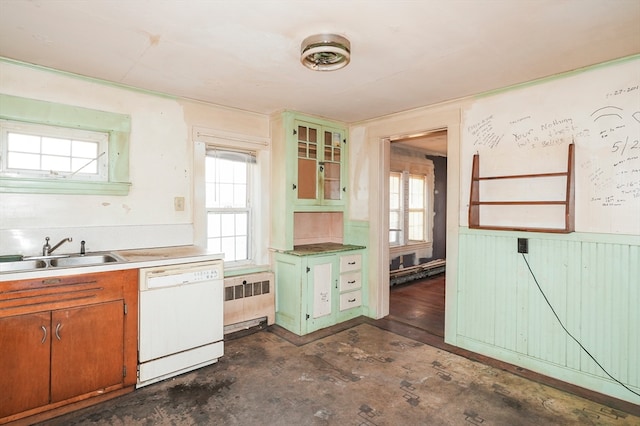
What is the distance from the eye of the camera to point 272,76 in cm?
274

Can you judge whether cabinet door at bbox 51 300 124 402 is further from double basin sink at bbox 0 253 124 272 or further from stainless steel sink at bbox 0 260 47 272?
stainless steel sink at bbox 0 260 47 272

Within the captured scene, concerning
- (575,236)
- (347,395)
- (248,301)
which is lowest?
(347,395)

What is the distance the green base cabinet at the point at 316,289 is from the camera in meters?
3.59

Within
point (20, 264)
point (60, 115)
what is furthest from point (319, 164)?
point (20, 264)

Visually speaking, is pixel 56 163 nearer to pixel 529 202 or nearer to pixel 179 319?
pixel 179 319

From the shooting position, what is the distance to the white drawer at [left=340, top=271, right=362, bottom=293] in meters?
3.96

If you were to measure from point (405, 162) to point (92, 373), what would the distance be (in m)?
5.29

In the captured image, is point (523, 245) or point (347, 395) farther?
point (523, 245)

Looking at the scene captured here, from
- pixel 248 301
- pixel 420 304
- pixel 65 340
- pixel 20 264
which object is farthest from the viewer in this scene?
pixel 420 304

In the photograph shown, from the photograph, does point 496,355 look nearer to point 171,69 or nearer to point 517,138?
point 517,138

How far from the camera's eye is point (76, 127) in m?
2.75

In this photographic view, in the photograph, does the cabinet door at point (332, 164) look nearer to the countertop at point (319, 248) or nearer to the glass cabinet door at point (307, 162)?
→ the glass cabinet door at point (307, 162)

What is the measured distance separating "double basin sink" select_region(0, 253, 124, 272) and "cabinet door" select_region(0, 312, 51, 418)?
0.39 meters

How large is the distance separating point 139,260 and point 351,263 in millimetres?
2294
